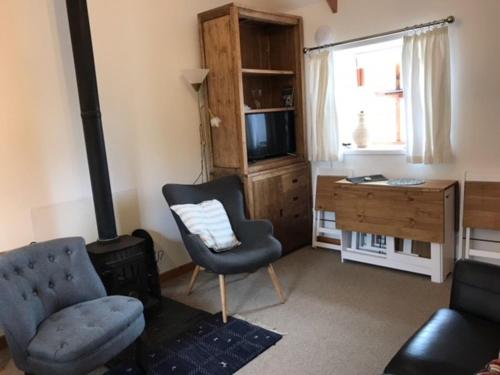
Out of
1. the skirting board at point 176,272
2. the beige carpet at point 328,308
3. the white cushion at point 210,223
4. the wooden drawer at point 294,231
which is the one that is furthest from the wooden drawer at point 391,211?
the skirting board at point 176,272

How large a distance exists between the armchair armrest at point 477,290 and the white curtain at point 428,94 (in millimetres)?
1542

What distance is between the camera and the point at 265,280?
3.34 m

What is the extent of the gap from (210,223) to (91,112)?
1118 mm

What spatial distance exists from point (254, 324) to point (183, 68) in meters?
2.16

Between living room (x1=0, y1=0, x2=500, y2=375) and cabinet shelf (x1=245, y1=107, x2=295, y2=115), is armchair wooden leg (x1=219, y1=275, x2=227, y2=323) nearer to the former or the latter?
living room (x1=0, y1=0, x2=500, y2=375)

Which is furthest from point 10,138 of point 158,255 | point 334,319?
point 334,319

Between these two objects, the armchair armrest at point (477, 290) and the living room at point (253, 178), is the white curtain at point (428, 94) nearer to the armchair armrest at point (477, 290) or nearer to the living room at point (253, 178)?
the living room at point (253, 178)

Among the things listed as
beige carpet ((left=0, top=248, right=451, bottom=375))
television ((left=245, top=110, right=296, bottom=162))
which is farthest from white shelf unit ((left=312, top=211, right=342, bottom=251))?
television ((left=245, top=110, right=296, bottom=162))

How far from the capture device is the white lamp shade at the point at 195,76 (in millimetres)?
3376

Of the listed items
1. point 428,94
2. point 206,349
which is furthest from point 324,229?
point 206,349

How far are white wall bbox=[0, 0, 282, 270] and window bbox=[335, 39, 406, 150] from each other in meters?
1.36

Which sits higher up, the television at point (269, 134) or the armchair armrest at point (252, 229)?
the television at point (269, 134)

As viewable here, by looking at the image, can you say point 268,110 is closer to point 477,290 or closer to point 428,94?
point 428,94

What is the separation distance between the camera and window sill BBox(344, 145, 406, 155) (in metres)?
3.54
